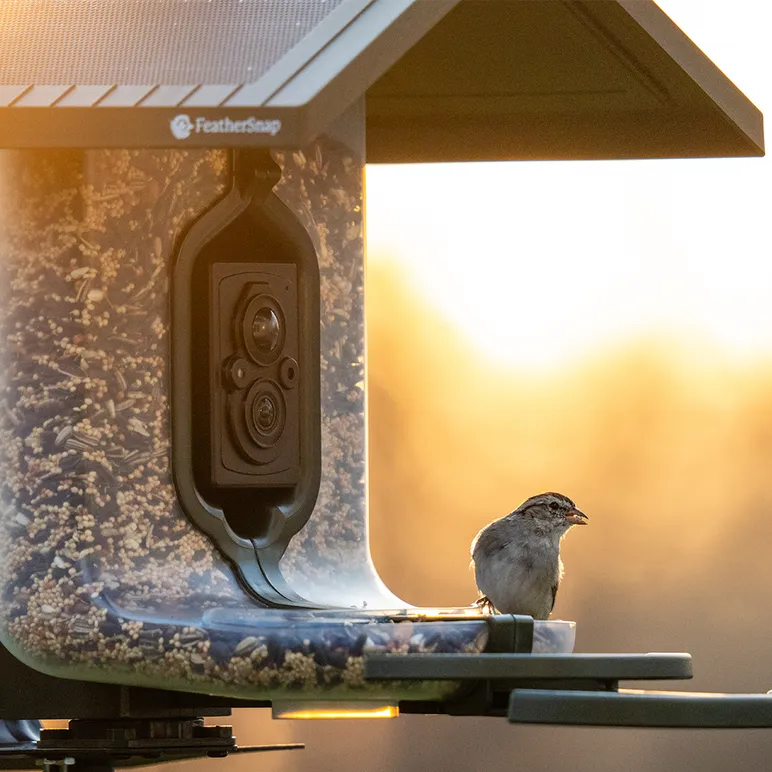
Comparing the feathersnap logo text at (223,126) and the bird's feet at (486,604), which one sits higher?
the feathersnap logo text at (223,126)

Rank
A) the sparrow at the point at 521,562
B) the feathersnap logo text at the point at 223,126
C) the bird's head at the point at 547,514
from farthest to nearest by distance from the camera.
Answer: the bird's head at the point at 547,514 → the sparrow at the point at 521,562 → the feathersnap logo text at the point at 223,126

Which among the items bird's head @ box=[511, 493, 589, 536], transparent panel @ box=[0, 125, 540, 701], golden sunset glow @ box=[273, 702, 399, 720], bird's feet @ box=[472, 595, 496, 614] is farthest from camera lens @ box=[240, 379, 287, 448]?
bird's head @ box=[511, 493, 589, 536]

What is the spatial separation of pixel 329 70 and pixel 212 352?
2.41ft

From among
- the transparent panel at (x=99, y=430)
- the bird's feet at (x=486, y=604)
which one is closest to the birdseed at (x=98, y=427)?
the transparent panel at (x=99, y=430)

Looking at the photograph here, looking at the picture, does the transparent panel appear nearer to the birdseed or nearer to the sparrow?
the birdseed

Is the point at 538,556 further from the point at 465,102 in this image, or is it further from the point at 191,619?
the point at 191,619

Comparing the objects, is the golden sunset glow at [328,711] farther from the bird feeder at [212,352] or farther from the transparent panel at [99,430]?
the transparent panel at [99,430]

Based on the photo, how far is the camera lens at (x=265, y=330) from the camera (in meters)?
4.98

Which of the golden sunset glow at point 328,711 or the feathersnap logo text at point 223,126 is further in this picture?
the golden sunset glow at point 328,711

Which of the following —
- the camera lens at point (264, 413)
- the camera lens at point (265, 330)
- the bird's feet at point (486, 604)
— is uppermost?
the camera lens at point (265, 330)

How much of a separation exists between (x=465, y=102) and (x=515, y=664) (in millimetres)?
1872

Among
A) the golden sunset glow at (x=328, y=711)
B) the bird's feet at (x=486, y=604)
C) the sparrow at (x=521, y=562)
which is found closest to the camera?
the golden sunset glow at (x=328, y=711)

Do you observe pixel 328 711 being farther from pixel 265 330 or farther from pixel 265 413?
pixel 265 330

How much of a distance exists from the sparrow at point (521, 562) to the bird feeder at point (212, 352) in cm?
101
